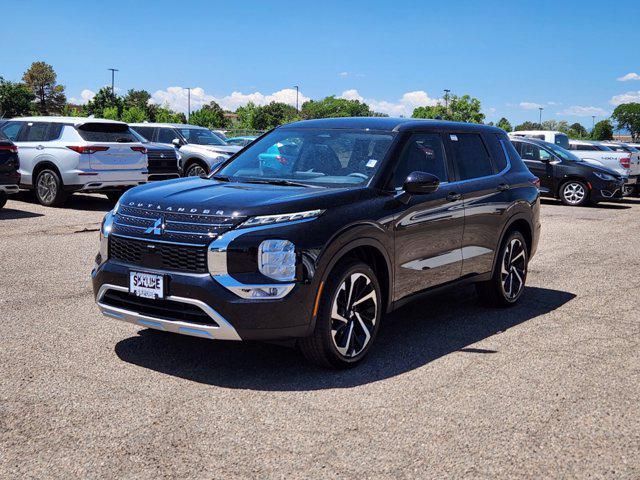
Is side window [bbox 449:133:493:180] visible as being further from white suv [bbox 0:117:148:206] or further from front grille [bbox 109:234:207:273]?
white suv [bbox 0:117:148:206]

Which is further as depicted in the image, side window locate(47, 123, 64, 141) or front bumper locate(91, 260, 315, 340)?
side window locate(47, 123, 64, 141)

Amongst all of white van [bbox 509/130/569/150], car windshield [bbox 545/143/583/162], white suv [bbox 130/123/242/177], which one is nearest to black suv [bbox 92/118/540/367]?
white suv [bbox 130/123/242/177]

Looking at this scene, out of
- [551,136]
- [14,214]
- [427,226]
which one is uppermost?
[551,136]

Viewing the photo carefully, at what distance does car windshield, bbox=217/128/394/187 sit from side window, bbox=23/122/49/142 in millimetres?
9647

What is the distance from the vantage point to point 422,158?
5961mm

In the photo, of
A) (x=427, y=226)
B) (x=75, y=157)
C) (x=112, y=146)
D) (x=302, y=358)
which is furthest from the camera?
(x=112, y=146)

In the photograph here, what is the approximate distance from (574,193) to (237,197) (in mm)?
16925

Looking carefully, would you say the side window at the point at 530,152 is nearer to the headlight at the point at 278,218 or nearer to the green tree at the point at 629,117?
the headlight at the point at 278,218

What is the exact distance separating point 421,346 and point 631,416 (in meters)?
1.73

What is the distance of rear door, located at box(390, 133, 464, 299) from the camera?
5535 millimetres

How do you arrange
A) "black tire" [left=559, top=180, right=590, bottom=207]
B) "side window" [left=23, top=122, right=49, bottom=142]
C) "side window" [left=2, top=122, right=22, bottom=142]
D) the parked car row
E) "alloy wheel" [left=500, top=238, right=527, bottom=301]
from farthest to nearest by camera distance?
"black tire" [left=559, top=180, right=590, bottom=207] → "side window" [left=2, top=122, right=22, bottom=142] → "side window" [left=23, top=122, right=49, bottom=142] → the parked car row → "alloy wheel" [left=500, top=238, right=527, bottom=301]

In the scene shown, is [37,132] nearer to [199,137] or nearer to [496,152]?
[199,137]

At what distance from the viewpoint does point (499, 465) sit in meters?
3.64

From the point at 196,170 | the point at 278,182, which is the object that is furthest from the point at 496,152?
the point at 196,170
